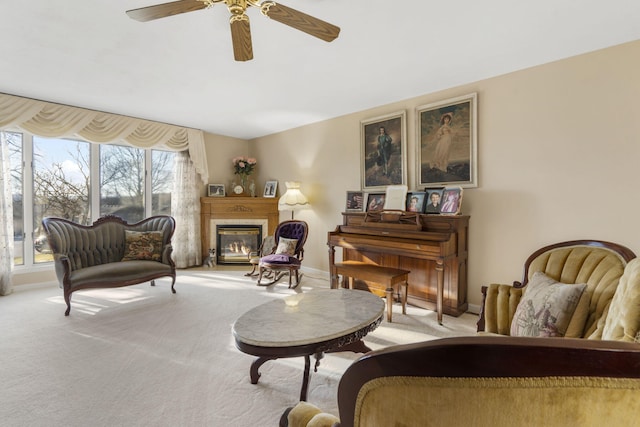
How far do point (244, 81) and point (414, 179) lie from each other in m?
2.41

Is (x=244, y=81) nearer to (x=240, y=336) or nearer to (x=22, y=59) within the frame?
(x=22, y=59)

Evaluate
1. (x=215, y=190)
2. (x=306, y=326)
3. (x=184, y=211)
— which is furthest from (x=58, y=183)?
(x=306, y=326)

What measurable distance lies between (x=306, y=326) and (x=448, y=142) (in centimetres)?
283

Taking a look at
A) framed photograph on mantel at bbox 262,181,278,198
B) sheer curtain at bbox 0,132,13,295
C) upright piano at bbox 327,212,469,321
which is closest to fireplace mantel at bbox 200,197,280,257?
framed photograph on mantel at bbox 262,181,278,198

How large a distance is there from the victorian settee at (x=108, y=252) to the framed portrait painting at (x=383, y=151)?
2993 mm

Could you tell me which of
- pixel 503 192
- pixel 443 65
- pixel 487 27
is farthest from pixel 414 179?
pixel 487 27

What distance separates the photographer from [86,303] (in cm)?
368

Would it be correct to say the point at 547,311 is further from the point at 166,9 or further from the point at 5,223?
the point at 5,223

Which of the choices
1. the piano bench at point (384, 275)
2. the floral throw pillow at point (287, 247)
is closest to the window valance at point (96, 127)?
the floral throw pillow at point (287, 247)

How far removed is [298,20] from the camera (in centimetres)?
180

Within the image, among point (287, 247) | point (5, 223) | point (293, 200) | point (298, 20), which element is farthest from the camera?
point (293, 200)

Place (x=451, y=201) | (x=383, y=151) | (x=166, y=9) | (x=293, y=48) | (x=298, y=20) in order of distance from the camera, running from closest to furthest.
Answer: (x=166, y=9)
(x=298, y=20)
(x=293, y=48)
(x=451, y=201)
(x=383, y=151)

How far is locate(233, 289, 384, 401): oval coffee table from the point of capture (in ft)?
5.27

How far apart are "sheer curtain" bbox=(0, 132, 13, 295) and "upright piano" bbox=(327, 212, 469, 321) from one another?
4.32 metres
